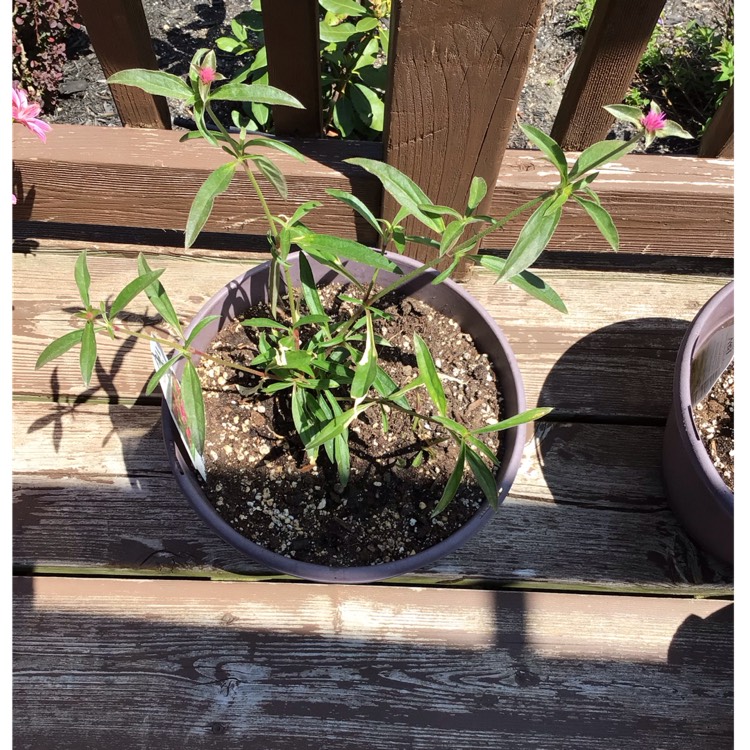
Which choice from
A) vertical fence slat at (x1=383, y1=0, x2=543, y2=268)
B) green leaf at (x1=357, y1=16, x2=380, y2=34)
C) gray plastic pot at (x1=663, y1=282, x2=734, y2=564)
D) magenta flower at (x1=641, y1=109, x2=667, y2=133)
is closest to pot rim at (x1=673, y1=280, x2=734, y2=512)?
gray plastic pot at (x1=663, y1=282, x2=734, y2=564)

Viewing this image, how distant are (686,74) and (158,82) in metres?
A: 1.57

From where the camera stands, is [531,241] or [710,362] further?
[710,362]

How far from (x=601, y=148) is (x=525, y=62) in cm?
33

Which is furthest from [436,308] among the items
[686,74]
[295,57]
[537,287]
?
[686,74]

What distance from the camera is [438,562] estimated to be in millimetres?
1124

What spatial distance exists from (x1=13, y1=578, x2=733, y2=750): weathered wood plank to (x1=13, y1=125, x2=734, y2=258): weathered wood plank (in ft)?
2.11

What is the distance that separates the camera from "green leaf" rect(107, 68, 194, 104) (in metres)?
0.73

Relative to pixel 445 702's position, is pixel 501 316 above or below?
above

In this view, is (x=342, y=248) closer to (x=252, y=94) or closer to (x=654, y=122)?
(x=252, y=94)

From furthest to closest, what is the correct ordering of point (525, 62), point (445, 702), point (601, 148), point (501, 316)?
point (501, 316) < point (445, 702) < point (525, 62) < point (601, 148)

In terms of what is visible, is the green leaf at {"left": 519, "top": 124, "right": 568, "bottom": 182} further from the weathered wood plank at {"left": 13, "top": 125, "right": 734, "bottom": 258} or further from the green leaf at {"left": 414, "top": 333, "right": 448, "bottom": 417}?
the weathered wood plank at {"left": 13, "top": 125, "right": 734, "bottom": 258}

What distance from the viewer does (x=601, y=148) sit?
27.0 inches
